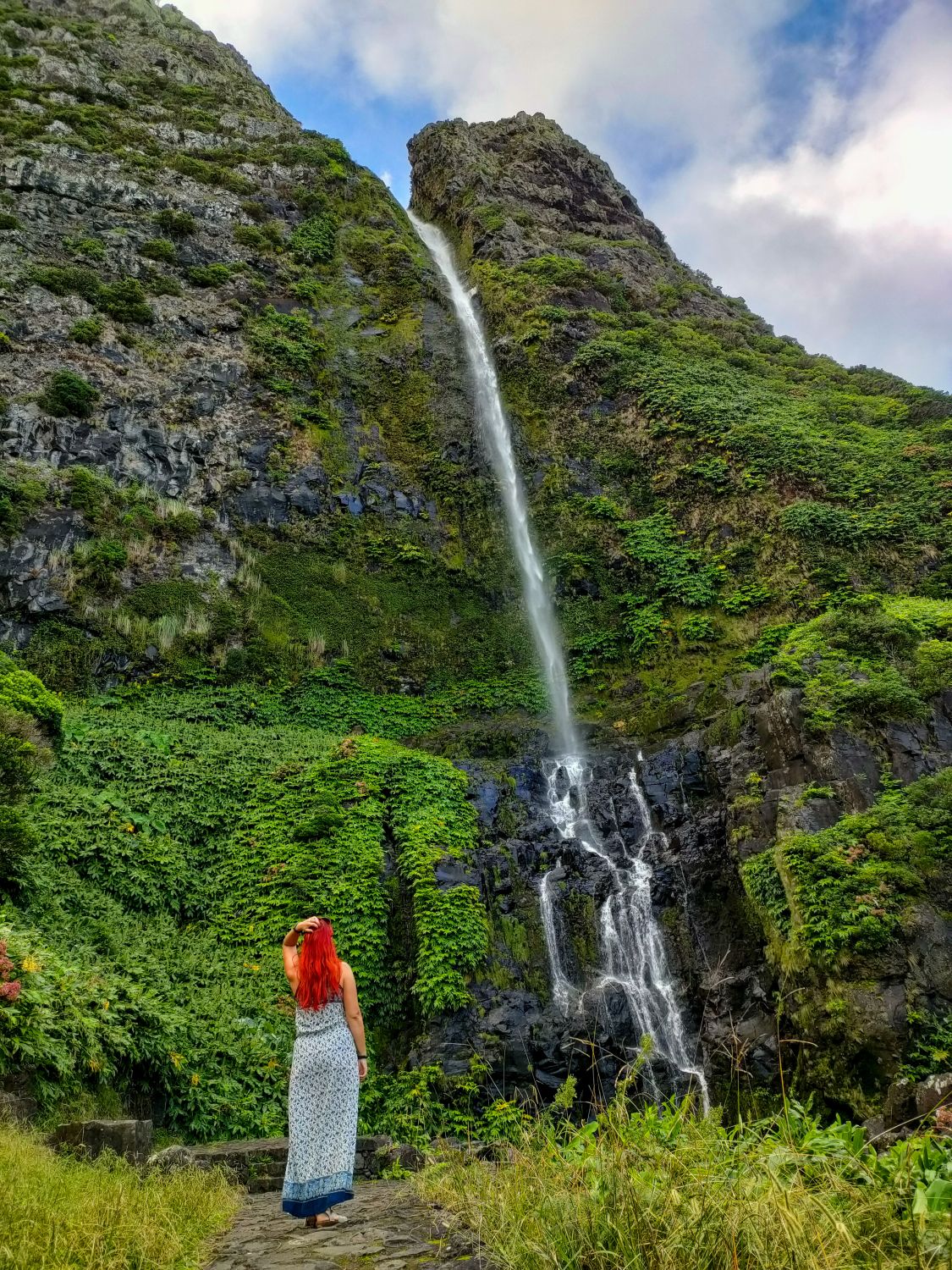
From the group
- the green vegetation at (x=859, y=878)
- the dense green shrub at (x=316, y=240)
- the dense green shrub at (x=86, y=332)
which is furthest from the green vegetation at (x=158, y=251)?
the green vegetation at (x=859, y=878)

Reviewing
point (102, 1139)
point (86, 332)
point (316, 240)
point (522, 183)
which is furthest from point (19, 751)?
point (522, 183)

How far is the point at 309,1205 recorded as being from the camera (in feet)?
13.4

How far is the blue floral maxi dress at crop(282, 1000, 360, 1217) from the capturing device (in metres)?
4.13

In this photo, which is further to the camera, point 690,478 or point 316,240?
point 316,240

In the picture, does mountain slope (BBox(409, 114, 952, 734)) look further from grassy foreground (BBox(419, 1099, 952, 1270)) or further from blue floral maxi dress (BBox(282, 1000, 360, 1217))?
grassy foreground (BBox(419, 1099, 952, 1270))

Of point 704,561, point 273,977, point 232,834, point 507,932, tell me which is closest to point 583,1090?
point 507,932

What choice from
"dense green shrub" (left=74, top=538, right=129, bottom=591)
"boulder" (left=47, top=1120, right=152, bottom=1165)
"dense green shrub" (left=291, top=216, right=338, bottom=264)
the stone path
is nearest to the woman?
the stone path

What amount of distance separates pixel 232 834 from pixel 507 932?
4.70 m

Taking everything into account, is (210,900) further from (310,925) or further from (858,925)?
(858,925)

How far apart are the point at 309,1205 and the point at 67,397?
19099mm

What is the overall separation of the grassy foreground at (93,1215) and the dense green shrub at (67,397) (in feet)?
58.1

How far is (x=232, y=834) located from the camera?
39.2 feet

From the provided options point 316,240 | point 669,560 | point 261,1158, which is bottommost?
point 261,1158

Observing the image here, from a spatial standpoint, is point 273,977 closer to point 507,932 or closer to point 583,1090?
point 507,932
